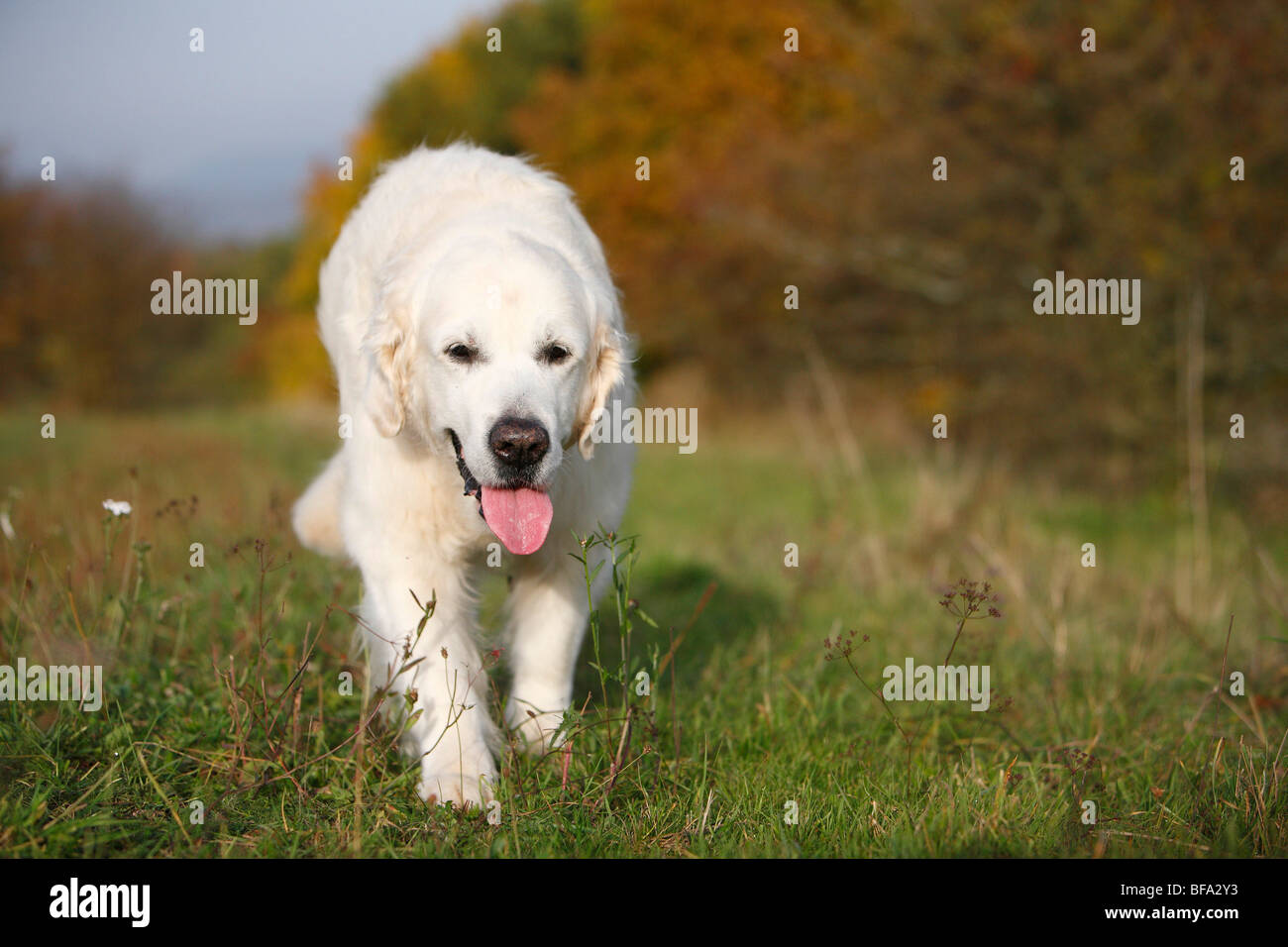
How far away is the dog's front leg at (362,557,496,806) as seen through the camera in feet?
9.46

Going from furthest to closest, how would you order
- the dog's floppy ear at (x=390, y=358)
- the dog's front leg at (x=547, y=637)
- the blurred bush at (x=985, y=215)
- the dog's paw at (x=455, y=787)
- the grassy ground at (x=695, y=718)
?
the blurred bush at (x=985, y=215), the dog's front leg at (x=547, y=637), the dog's floppy ear at (x=390, y=358), the dog's paw at (x=455, y=787), the grassy ground at (x=695, y=718)

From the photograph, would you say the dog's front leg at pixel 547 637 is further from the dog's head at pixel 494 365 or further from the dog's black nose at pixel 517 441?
the dog's black nose at pixel 517 441

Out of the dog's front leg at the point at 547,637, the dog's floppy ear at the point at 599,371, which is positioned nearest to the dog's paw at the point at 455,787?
the dog's front leg at the point at 547,637

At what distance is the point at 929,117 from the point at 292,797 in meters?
10.3

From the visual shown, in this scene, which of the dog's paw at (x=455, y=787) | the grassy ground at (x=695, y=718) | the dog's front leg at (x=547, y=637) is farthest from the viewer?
the dog's front leg at (x=547, y=637)

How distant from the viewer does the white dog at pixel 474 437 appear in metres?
2.94

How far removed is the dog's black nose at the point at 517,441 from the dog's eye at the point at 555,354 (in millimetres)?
235

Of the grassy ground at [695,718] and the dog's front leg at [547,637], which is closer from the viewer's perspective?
the grassy ground at [695,718]

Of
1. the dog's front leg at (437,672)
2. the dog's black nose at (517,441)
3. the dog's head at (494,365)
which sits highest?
the dog's head at (494,365)

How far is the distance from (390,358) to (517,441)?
584mm

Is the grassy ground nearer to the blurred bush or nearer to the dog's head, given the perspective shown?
Result: the dog's head

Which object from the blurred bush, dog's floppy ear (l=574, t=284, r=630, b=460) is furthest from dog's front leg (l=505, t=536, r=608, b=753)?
the blurred bush

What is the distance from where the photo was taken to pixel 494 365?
2941 mm
